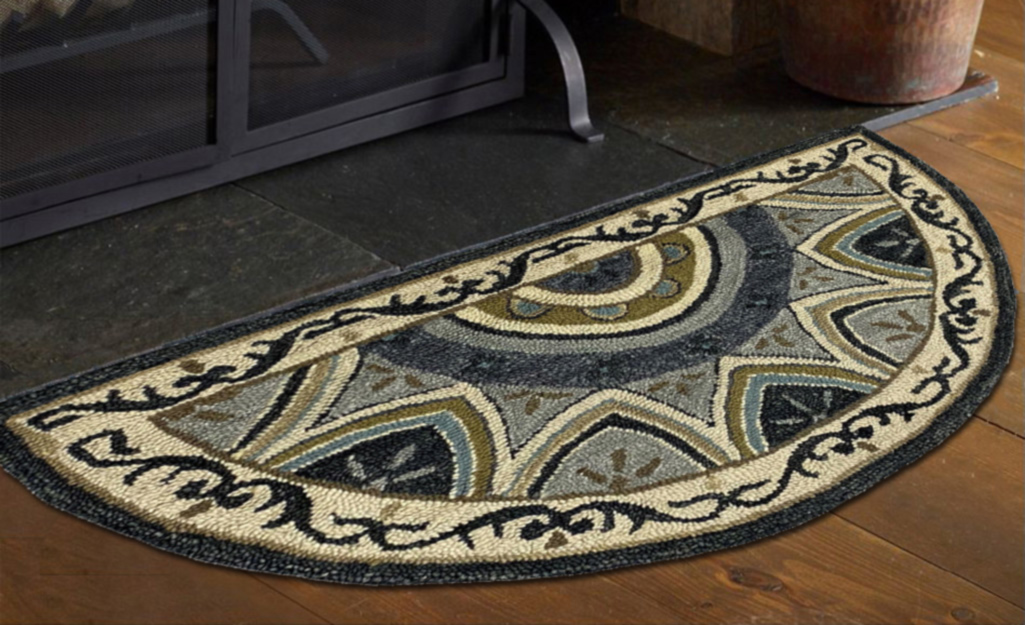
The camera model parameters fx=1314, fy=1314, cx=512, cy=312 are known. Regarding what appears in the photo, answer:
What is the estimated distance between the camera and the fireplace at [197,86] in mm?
1913

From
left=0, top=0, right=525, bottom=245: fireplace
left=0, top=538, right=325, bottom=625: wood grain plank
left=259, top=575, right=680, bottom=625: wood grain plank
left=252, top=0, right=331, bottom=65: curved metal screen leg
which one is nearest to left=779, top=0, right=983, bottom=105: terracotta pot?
left=0, top=0, right=525, bottom=245: fireplace

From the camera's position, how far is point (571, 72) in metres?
2.44

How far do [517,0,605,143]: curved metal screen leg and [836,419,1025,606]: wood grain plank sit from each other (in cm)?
100

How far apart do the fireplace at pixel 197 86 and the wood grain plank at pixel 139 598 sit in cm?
73

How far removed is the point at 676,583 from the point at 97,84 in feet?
3.76

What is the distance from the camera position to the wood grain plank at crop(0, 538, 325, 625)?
1375 millimetres

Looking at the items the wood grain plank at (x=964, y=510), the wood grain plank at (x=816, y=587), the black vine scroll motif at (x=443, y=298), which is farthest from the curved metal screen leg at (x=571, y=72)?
the wood grain plank at (x=816, y=587)

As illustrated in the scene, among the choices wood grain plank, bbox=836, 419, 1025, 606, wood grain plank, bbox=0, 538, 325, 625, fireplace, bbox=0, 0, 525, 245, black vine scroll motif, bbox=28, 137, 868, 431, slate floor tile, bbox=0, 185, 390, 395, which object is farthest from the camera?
fireplace, bbox=0, 0, 525, 245

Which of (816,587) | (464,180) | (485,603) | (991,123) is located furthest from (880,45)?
(485,603)

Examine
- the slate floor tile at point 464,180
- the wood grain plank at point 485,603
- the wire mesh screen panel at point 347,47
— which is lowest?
the wood grain plank at point 485,603

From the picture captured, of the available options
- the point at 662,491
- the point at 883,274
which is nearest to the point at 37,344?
the point at 662,491

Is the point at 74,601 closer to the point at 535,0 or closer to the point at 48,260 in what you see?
the point at 48,260

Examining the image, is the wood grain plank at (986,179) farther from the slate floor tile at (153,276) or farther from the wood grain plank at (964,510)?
the slate floor tile at (153,276)

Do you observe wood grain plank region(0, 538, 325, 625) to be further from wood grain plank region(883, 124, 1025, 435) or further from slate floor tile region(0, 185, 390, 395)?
wood grain plank region(883, 124, 1025, 435)
